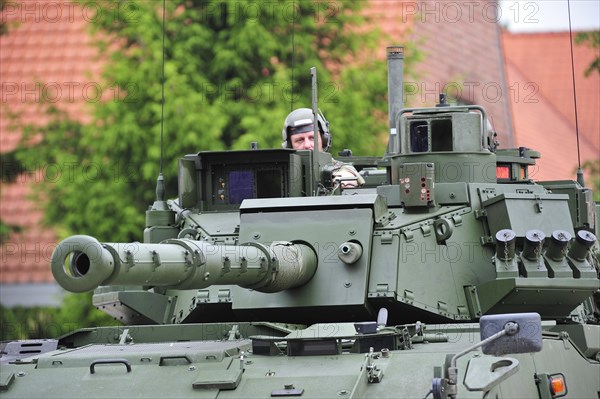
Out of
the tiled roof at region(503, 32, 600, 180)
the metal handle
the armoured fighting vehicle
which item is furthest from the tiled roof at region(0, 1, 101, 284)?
the tiled roof at region(503, 32, 600, 180)

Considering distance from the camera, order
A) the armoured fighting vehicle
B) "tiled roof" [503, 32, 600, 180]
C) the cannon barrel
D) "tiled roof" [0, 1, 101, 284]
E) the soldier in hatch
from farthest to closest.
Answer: "tiled roof" [503, 32, 600, 180], "tiled roof" [0, 1, 101, 284], the soldier in hatch, the armoured fighting vehicle, the cannon barrel

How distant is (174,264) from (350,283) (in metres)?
3.87

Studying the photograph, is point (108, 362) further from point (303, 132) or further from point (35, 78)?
point (35, 78)

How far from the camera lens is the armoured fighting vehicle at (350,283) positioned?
14250 mm

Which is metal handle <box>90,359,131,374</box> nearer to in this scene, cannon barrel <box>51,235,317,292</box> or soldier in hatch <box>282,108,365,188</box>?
cannon barrel <box>51,235,317,292</box>

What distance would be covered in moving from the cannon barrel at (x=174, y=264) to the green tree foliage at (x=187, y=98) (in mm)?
12779

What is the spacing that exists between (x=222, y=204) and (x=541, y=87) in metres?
Result: 32.2

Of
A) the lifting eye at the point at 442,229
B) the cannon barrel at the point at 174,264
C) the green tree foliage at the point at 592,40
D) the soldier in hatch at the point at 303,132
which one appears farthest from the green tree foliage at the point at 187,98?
the cannon barrel at the point at 174,264

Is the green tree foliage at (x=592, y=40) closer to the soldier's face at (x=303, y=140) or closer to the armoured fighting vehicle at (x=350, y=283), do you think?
the armoured fighting vehicle at (x=350, y=283)

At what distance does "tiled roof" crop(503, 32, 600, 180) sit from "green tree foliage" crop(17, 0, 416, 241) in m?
9.63

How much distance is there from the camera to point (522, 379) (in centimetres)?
1512

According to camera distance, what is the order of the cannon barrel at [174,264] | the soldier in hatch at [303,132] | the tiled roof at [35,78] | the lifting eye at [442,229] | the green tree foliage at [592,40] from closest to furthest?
the cannon barrel at [174,264] < the lifting eye at [442,229] < the soldier in hatch at [303,132] < the tiled roof at [35,78] < the green tree foliage at [592,40]

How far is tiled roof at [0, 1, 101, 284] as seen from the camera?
2827cm

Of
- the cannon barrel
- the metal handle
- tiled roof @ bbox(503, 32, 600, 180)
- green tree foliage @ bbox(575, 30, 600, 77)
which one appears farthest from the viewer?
tiled roof @ bbox(503, 32, 600, 180)
